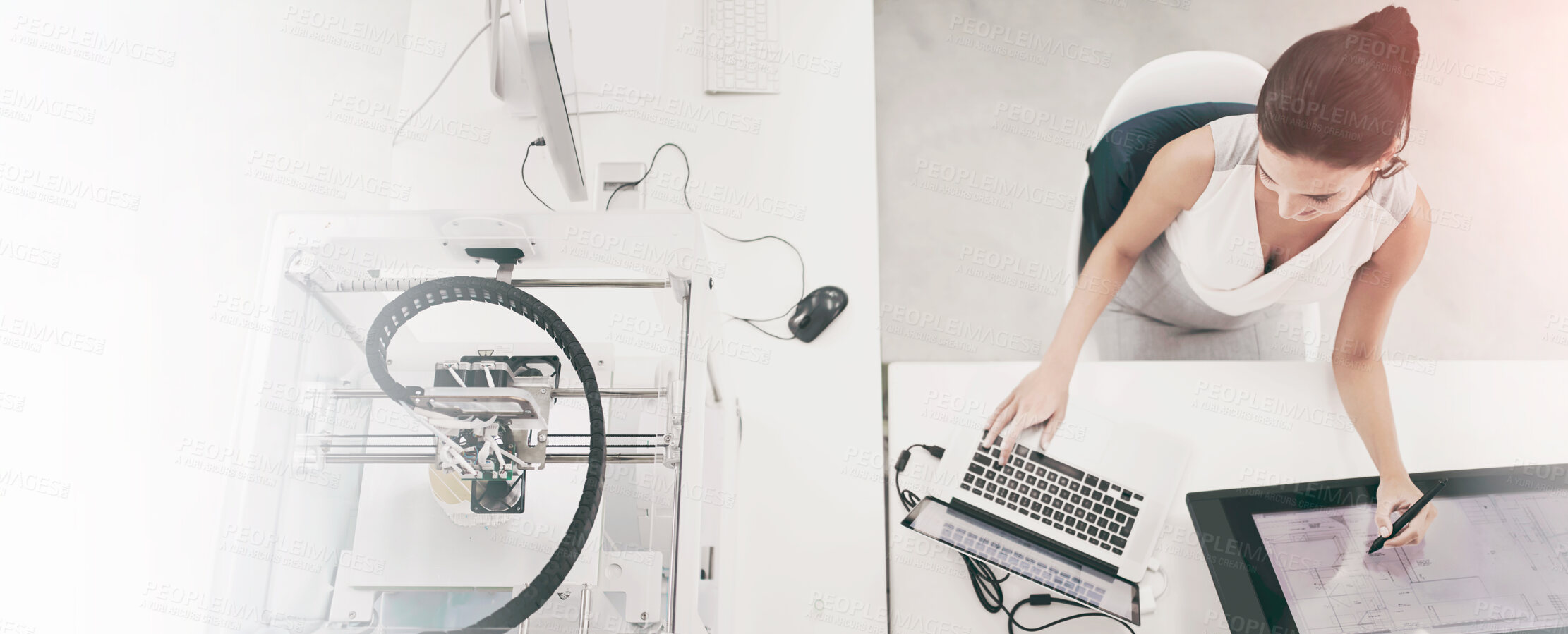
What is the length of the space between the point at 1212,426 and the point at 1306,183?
14.9 inches

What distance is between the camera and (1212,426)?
3.38ft

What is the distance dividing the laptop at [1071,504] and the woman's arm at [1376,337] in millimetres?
284

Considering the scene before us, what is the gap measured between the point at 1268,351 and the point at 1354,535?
309 millimetres

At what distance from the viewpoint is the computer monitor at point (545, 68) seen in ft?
2.44

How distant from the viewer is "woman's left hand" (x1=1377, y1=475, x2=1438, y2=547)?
2.78 feet

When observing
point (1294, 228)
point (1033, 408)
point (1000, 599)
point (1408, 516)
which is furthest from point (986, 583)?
point (1294, 228)

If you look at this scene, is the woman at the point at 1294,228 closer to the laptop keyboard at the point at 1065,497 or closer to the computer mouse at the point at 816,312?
the laptop keyboard at the point at 1065,497

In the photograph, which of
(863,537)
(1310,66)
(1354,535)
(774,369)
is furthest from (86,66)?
(1354,535)

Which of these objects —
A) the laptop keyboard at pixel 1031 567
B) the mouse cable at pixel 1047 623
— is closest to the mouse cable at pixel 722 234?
the laptop keyboard at pixel 1031 567

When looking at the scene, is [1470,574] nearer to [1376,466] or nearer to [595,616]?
[1376,466]

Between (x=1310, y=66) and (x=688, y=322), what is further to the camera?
(x=1310, y=66)

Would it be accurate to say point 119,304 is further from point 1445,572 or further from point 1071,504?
point 1445,572

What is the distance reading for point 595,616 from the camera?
24.8 inches

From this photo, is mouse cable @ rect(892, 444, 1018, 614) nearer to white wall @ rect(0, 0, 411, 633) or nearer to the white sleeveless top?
the white sleeveless top
